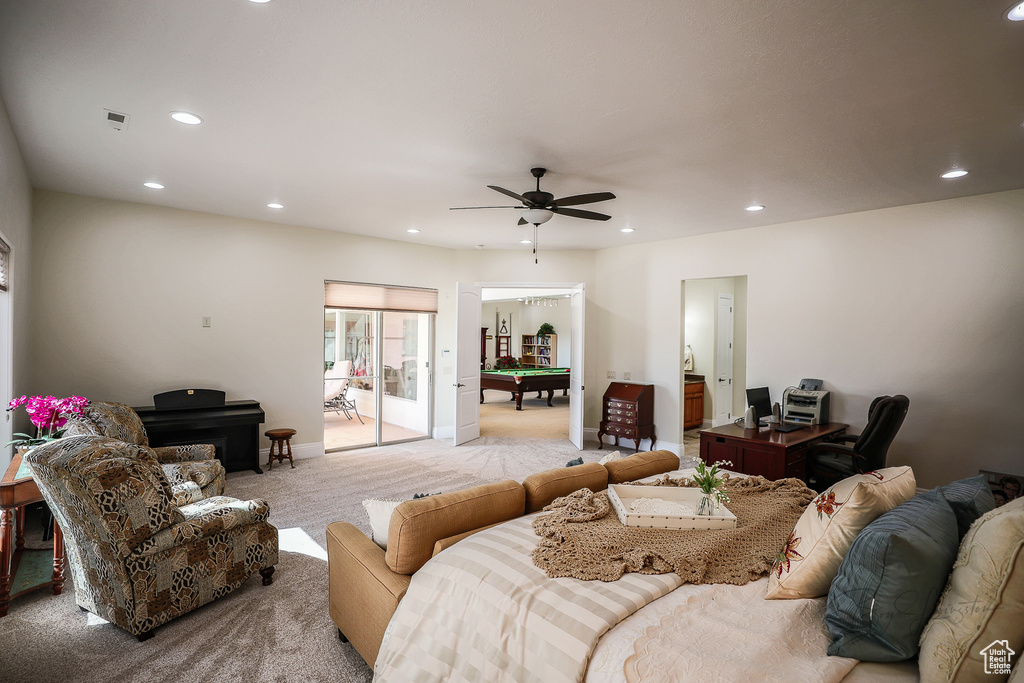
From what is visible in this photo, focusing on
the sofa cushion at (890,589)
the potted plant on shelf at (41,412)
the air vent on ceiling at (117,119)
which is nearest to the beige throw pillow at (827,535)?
the sofa cushion at (890,589)

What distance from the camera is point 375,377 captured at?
6863 millimetres

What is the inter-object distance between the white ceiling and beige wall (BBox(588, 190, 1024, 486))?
442 millimetres

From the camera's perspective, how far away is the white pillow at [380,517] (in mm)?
2189

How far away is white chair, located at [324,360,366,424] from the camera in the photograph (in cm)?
671

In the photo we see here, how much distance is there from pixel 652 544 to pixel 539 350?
39.4 feet

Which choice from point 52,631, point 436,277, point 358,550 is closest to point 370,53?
point 358,550

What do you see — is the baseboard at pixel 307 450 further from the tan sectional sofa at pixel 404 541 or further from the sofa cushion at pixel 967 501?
the sofa cushion at pixel 967 501

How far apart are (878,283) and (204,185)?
20.7 feet

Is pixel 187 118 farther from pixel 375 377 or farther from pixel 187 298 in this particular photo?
pixel 375 377

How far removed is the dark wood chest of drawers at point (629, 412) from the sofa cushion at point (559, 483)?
3973mm

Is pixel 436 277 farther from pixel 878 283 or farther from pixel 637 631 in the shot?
pixel 637 631

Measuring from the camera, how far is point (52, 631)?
2.46 m

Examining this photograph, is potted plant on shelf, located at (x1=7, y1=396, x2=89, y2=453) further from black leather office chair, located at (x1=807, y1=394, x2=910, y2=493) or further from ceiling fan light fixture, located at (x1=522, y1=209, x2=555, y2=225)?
black leather office chair, located at (x1=807, y1=394, x2=910, y2=493)

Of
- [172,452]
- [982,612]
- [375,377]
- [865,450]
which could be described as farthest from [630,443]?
[982,612]
